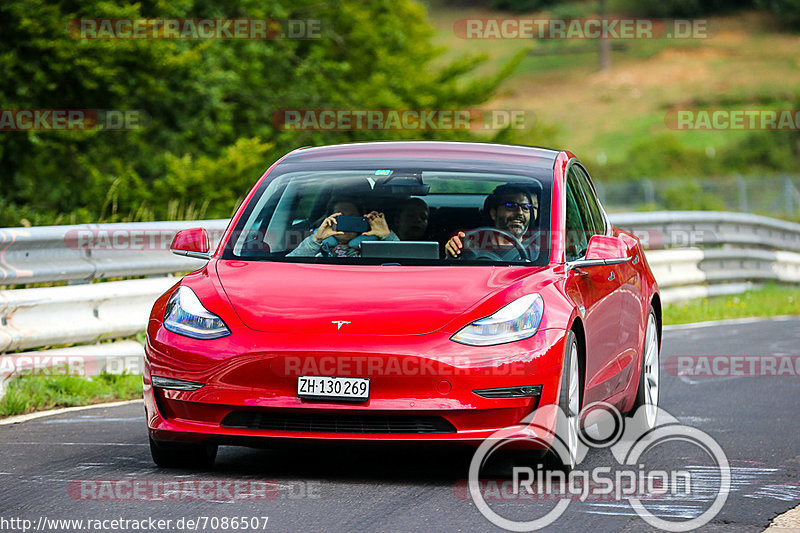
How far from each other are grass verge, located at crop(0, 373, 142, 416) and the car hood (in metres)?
2.45

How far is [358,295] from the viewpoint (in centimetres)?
639

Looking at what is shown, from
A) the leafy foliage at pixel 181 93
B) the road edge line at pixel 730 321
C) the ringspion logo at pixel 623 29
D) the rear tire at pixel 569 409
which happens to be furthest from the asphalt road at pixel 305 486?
the ringspion logo at pixel 623 29

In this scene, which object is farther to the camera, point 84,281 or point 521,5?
point 521,5

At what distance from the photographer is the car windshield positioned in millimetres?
7078

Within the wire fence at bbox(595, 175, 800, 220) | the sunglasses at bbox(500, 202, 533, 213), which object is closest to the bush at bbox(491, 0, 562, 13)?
the wire fence at bbox(595, 175, 800, 220)

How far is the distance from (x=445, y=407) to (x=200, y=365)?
106 centimetres

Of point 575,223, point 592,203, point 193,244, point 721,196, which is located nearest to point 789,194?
point 721,196

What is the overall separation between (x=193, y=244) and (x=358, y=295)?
1181 mm

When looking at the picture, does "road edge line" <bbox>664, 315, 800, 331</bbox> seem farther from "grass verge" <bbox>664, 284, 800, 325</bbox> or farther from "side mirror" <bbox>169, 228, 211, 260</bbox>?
"side mirror" <bbox>169, 228, 211, 260</bbox>

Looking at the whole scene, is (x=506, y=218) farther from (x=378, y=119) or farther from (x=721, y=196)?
(x=721, y=196)

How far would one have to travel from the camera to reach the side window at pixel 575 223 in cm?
739

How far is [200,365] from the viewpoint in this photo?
6.27 meters

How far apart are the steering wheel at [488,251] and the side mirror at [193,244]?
4.19 ft

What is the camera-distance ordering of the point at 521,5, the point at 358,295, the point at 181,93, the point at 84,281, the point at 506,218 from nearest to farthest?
the point at 358,295, the point at 506,218, the point at 84,281, the point at 181,93, the point at 521,5
